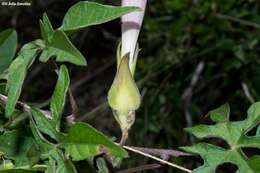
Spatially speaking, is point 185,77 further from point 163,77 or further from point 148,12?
point 148,12

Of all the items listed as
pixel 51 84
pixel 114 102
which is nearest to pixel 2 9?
pixel 51 84

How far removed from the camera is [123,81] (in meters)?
0.77

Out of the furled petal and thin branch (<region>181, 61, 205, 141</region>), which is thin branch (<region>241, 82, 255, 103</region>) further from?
the furled petal

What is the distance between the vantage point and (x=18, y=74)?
0.72 metres

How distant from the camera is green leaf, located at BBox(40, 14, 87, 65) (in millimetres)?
657

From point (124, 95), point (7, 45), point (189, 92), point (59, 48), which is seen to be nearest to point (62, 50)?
point (59, 48)

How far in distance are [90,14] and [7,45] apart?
39 cm

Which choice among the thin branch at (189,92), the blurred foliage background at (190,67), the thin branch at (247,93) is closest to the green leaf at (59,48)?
the blurred foliage background at (190,67)

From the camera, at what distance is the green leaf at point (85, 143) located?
61 cm

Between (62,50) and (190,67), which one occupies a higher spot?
(62,50)

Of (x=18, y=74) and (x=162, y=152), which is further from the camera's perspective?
(x=162, y=152)

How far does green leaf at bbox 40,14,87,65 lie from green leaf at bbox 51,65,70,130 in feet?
0.09

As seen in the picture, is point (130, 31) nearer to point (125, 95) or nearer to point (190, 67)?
point (125, 95)

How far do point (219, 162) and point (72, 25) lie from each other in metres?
0.29
